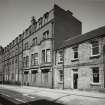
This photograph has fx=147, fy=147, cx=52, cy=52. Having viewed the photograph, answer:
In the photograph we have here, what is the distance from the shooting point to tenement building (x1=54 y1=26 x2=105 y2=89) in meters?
16.5

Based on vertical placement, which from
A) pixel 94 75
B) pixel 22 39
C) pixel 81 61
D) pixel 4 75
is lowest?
pixel 4 75

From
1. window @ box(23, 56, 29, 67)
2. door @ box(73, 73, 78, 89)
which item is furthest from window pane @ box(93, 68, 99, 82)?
window @ box(23, 56, 29, 67)

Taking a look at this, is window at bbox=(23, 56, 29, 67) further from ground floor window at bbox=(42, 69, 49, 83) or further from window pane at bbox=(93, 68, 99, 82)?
window pane at bbox=(93, 68, 99, 82)

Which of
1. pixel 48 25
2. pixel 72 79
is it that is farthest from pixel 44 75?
pixel 48 25

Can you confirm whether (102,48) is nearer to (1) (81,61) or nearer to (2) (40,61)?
(1) (81,61)

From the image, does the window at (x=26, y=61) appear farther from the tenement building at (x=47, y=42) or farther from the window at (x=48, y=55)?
the window at (x=48, y=55)

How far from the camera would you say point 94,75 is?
17047 mm

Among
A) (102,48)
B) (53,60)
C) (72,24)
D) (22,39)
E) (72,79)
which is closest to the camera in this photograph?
(102,48)

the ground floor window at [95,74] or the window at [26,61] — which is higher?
the window at [26,61]

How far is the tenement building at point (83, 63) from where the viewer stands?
16.5 metres

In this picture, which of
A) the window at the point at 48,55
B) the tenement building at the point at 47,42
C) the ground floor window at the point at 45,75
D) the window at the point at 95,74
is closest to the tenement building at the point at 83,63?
the window at the point at 95,74

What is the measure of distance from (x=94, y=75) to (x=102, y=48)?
325 centimetres

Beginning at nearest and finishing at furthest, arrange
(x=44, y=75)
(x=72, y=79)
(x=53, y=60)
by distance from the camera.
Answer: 1. (x=72, y=79)
2. (x=53, y=60)
3. (x=44, y=75)

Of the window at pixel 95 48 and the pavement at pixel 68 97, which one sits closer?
the pavement at pixel 68 97
